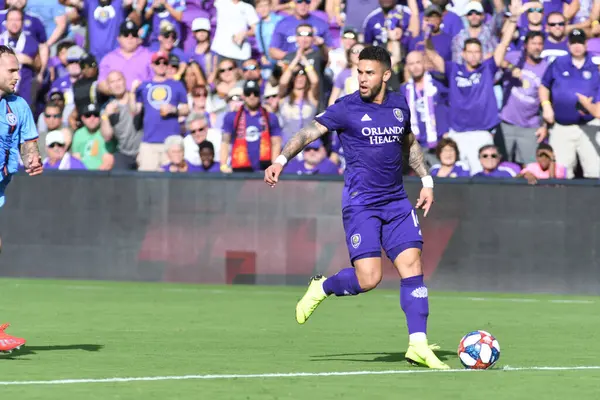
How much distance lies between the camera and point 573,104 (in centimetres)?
1742

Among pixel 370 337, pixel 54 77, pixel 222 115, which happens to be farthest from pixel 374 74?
pixel 54 77

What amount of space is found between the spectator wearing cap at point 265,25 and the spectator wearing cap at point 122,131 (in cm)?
204

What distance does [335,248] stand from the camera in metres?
17.4

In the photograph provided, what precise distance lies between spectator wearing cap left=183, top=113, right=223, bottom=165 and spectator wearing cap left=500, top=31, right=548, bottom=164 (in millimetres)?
3809

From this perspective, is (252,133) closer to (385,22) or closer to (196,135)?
(196,135)

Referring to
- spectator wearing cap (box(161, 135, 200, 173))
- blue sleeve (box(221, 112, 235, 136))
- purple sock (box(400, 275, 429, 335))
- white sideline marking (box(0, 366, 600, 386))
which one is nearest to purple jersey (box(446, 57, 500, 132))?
blue sleeve (box(221, 112, 235, 136))

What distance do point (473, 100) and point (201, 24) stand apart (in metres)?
4.22

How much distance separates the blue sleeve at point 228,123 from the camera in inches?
709

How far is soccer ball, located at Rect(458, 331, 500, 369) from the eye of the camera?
9.27 meters

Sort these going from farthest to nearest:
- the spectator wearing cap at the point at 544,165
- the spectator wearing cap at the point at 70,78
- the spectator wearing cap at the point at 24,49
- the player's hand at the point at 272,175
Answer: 1. the spectator wearing cap at the point at 24,49
2. the spectator wearing cap at the point at 70,78
3. the spectator wearing cap at the point at 544,165
4. the player's hand at the point at 272,175

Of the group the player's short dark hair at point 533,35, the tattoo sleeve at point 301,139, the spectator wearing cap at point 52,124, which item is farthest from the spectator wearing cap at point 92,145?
the tattoo sleeve at point 301,139

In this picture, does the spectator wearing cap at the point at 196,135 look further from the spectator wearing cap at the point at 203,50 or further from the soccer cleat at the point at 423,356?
the soccer cleat at the point at 423,356

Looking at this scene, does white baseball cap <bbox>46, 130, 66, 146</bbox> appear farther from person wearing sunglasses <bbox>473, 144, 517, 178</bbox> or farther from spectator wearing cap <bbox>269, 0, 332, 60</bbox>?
person wearing sunglasses <bbox>473, 144, 517, 178</bbox>

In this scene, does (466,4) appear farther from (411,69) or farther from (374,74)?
(374,74)
